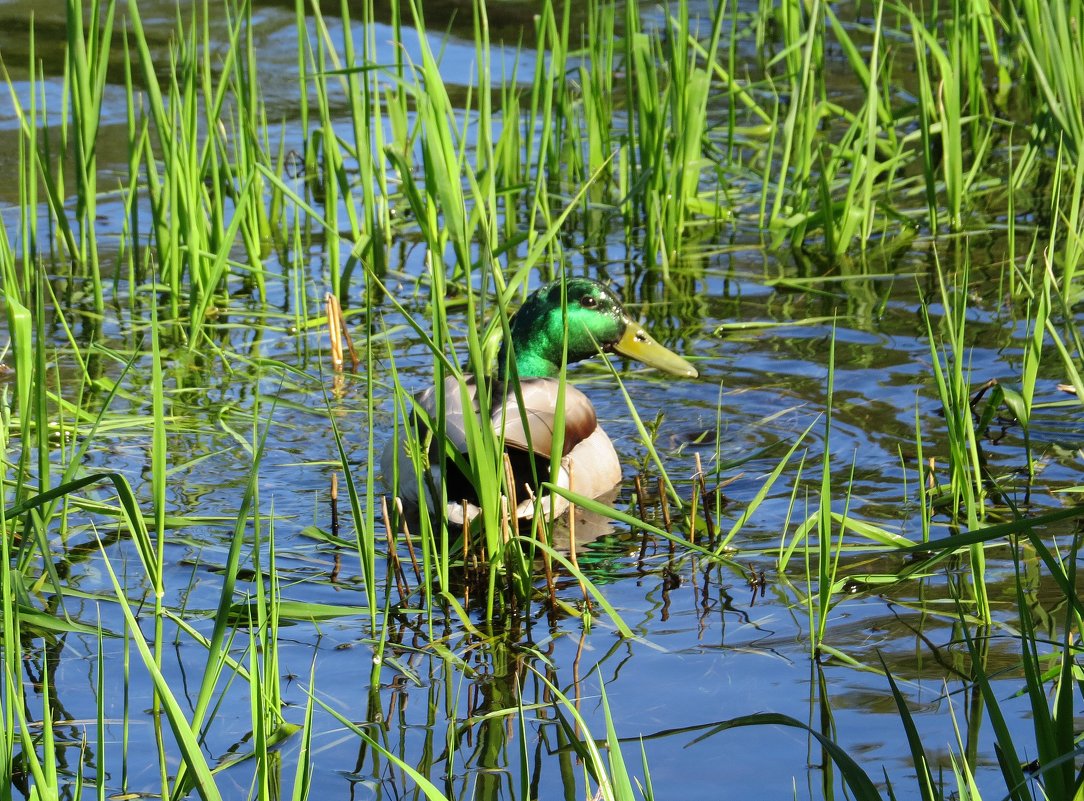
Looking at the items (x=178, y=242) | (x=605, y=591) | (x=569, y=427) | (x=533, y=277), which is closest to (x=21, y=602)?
(x=605, y=591)

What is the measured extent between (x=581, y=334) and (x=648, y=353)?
236 mm

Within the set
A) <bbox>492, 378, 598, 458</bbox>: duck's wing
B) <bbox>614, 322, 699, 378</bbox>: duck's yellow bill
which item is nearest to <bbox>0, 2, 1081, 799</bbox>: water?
<bbox>614, 322, 699, 378</bbox>: duck's yellow bill

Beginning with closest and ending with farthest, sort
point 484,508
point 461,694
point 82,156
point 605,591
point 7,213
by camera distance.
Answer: point 461,694 < point 484,508 < point 605,591 < point 82,156 < point 7,213

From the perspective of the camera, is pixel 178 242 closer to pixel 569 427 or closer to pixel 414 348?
pixel 414 348

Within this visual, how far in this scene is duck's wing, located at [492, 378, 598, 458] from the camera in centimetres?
388

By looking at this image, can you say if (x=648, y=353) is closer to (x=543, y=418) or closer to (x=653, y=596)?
(x=543, y=418)

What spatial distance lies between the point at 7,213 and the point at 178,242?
2116 mm

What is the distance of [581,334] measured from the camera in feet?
16.7

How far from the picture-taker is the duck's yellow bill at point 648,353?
5.10 metres

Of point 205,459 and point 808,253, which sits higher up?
point 808,253

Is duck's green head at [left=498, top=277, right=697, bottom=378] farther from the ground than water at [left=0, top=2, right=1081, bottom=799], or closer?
farther from the ground

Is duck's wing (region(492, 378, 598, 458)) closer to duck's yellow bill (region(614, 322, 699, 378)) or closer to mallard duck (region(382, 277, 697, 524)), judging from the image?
mallard duck (region(382, 277, 697, 524))

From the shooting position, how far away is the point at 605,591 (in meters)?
3.64

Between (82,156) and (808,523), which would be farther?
(82,156)
